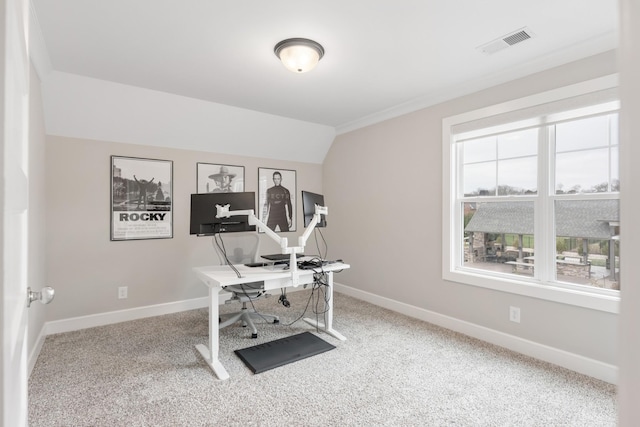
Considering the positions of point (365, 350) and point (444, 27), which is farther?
point (365, 350)

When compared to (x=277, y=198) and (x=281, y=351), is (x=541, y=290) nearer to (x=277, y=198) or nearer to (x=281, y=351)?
(x=281, y=351)

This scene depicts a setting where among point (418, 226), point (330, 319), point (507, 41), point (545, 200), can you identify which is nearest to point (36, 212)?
point (330, 319)

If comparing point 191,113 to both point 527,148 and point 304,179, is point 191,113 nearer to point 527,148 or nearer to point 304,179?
point 304,179

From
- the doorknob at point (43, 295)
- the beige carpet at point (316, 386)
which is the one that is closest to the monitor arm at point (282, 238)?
the beige carpet at point (316, 386)

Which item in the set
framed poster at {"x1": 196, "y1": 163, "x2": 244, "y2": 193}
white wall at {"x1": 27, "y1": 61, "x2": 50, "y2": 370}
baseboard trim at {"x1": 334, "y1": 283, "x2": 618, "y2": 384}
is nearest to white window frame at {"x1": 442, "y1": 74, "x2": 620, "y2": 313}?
baseboard trim at {"x1": 334, "y1": 283, "x2": 618, "y2": 384}

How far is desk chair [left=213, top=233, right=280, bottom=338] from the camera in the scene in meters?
3.09

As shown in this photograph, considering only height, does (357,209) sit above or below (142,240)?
above

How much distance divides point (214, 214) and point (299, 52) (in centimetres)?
141

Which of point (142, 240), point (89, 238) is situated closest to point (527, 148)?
point (142, 240)

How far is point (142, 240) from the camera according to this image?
362 cm

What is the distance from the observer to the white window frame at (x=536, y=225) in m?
2.36

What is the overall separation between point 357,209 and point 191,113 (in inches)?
93.7

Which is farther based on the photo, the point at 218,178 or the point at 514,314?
the point at 218,178

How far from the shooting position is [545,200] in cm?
271
